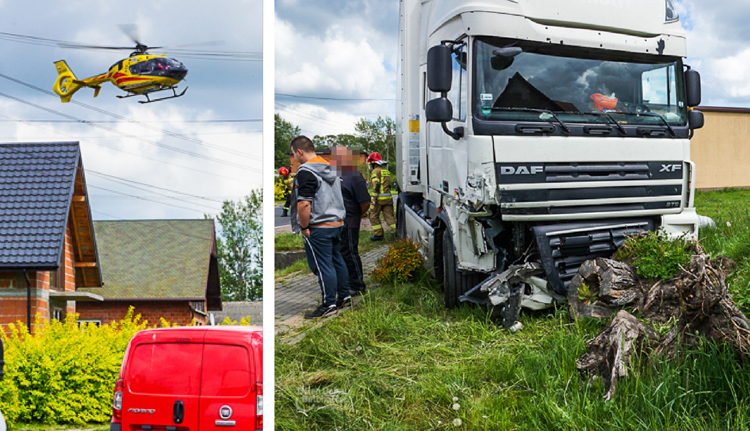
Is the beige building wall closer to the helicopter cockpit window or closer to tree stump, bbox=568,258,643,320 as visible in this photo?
tree stump, bbox=568,258,643,320

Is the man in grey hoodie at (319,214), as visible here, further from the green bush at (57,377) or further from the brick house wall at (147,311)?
the brick house wall at (147,311)

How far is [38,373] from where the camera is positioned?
516 cm

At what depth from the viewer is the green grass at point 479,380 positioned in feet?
7.57

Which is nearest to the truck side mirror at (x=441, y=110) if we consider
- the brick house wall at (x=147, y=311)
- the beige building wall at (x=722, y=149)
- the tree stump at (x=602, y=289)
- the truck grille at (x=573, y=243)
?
the truck grille at (x=573, y=243)

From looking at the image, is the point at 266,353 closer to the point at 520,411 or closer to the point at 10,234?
the point at 520,411

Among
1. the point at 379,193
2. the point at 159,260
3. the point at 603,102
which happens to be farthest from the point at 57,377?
the point at 159,260

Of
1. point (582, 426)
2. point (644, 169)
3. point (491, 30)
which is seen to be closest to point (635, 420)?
point (582, 426)

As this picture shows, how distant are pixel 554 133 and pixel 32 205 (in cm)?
589

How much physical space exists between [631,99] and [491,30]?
1.43 meters

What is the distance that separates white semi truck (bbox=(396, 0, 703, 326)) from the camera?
406cm

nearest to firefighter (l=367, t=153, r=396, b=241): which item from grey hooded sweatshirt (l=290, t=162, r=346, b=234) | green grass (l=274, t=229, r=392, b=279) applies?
green grass (l=274, t=229, r=392, b=279)

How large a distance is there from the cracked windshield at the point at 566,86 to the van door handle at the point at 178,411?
3014 millimetres

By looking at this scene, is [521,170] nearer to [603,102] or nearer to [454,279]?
[603,102]

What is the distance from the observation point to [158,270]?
12.6m
